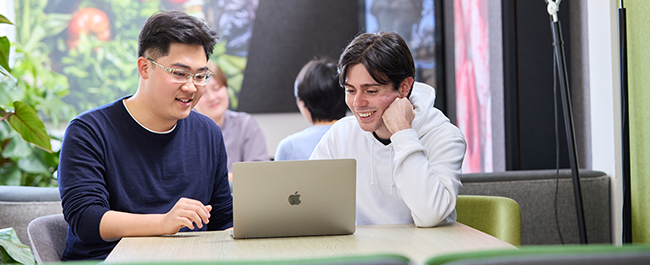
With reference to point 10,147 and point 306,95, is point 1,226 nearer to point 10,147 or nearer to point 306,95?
point 306,95

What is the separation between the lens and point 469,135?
3371 millimetres

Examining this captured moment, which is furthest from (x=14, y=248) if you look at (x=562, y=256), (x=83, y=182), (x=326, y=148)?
(x=562, y=256)

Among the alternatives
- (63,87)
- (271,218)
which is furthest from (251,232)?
(63,87)

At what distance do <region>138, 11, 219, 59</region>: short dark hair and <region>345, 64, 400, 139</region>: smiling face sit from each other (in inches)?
18.8

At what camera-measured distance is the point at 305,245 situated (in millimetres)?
1136

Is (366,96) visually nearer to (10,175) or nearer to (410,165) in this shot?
A: (410,165)

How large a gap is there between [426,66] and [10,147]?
9.36ft

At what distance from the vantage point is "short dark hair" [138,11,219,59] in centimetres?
151

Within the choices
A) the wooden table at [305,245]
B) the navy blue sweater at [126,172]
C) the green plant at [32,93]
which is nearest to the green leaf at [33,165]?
the green plant at [32,93]

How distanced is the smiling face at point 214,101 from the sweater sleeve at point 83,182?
1657 millimetres

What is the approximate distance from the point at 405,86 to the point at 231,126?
5.79 ft

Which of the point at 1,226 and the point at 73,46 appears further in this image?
the point at 73,46

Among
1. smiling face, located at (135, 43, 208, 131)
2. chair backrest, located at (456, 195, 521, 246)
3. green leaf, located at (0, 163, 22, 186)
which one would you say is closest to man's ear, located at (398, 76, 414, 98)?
chair backrest, located at (456, 195, 521, 246)

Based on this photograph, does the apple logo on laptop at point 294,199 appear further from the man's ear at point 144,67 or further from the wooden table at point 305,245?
the man's ear at point 144,67
